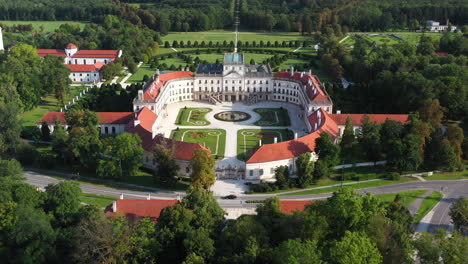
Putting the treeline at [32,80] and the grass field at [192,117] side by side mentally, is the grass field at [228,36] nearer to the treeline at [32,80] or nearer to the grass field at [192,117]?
the treeline at [32,80]

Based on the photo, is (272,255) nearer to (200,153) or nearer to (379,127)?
(200,153)

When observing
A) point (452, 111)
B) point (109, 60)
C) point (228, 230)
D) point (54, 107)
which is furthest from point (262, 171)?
point (109, 60)

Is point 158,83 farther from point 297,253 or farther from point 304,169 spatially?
point 297,253

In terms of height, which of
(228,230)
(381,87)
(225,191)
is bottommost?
(225,191)

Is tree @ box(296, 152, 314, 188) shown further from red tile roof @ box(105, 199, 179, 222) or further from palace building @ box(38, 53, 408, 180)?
red tile roof @ box(105, 199, 179, 222)

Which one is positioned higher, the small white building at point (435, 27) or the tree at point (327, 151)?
the small white building at point (435, 27)

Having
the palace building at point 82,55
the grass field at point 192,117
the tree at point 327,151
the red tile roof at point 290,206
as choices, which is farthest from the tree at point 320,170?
the palace building at point 82,55
